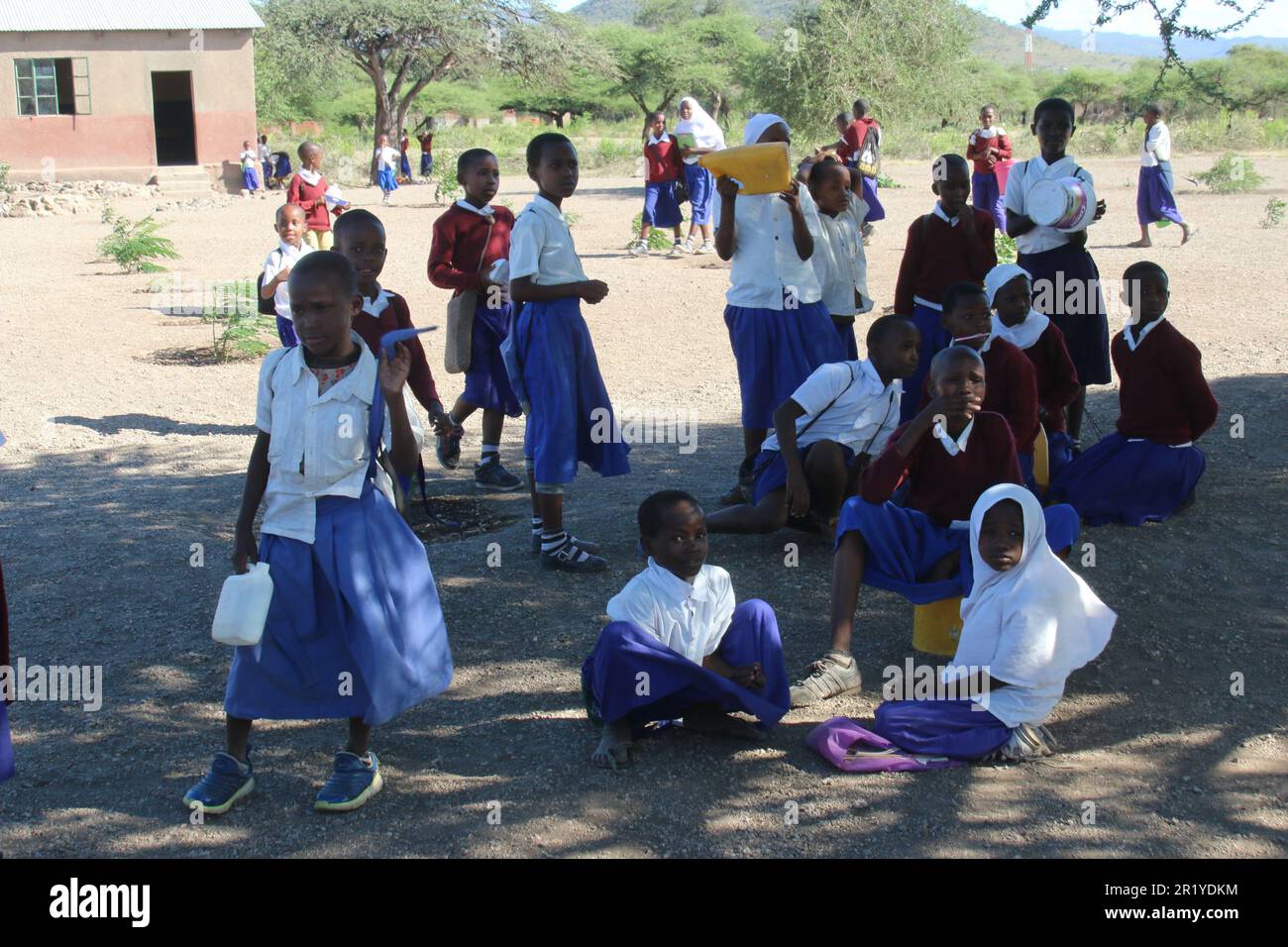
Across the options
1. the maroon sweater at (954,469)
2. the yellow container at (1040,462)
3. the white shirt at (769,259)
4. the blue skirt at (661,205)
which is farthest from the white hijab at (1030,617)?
the blue skirt at (661,205)

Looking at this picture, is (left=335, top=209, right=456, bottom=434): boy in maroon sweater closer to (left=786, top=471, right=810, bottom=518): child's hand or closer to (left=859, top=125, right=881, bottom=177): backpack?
(left=786, top=471, right=810, bottom=518): child's hand

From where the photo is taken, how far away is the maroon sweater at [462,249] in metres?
6.30

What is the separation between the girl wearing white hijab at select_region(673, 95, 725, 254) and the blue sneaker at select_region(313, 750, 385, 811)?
9843 millimetres

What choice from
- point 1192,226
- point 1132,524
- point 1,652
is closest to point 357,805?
point 1,652

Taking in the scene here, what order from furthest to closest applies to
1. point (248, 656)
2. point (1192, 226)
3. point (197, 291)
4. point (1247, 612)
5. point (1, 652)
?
point (1192, 226)
point (197, 291)
point (1247, 612)
point (248, 656)
point (1, 652)

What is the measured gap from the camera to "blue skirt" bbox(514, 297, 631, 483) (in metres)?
5.11

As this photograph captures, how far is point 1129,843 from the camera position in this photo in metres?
3.19

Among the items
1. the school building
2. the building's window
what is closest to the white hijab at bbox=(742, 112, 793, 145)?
the school building

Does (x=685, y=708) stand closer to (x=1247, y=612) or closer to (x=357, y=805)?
(x=357, y=805)

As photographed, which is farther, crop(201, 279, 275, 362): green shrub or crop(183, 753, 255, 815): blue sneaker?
crop(201, 279, 275, 362): green shrub

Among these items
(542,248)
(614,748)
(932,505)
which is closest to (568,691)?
(614,748)

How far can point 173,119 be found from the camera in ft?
120

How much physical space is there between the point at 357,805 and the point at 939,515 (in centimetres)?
209

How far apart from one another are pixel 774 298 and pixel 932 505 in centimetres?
170
